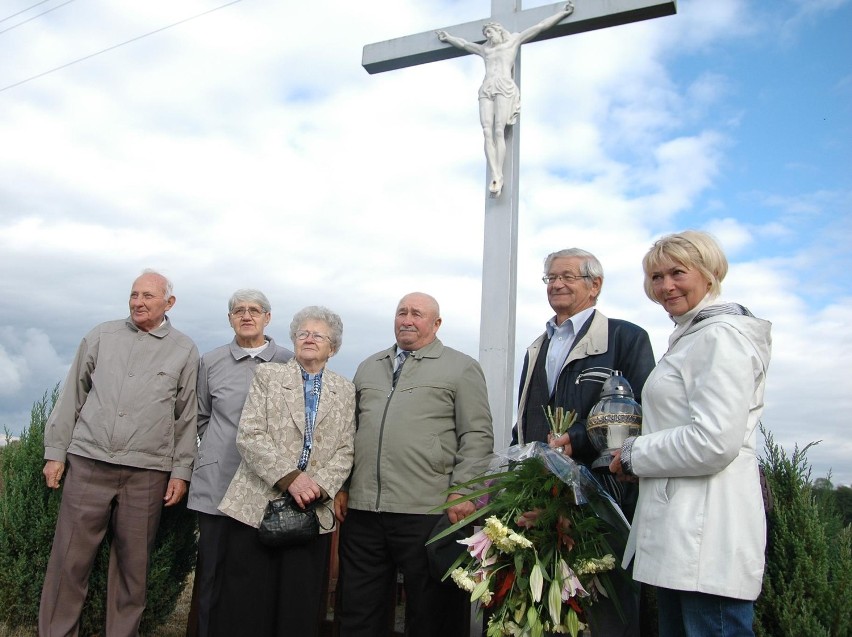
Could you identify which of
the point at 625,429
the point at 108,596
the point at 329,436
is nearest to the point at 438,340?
the point at 329,436

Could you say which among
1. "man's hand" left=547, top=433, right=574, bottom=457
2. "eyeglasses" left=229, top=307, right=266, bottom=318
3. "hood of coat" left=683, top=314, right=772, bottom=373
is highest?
"eyeglasses" left=229, top=307, right=266, bottom=318

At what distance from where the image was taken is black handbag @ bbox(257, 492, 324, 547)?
3184 millimetres

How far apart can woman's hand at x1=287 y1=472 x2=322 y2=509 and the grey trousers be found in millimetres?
997

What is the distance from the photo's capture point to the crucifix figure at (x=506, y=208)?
4.57 m

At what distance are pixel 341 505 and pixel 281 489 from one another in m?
0.33

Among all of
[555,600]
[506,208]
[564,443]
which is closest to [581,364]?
[564,443]

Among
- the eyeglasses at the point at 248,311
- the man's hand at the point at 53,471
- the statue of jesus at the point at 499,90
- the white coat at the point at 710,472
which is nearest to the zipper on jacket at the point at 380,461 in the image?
the eyeglasses at the point at 248,311

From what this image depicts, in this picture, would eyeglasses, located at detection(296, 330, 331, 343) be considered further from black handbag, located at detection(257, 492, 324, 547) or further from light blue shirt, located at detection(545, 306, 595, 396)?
light blue shirt, located at detection(545, 306, 595, 396)

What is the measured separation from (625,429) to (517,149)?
2.94 metres

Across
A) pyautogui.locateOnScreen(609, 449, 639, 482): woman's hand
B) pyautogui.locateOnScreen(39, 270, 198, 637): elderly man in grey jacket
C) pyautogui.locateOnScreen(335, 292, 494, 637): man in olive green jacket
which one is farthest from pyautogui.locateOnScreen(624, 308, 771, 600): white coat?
pyautogui.locateOnScreen(39, 270, 198, 637): elderly man in grey jacket

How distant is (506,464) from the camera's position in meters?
2.77

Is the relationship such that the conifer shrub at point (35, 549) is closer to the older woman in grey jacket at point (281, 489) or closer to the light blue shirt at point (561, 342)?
the older woman in grey jacket at point (281, 489)


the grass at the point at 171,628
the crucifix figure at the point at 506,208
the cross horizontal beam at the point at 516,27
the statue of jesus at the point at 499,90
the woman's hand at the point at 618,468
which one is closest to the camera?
the woman's hand at the point at 618,468

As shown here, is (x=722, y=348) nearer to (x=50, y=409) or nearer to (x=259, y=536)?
(x=259, y=536)
